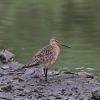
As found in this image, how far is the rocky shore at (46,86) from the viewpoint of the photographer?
11.8m

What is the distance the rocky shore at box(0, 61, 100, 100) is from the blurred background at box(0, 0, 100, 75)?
56.6 inches

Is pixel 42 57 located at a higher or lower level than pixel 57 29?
lower

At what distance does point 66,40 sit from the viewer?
19.0 meters

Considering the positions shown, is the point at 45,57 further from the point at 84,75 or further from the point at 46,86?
the point at 84,75

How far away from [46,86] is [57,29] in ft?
30.0

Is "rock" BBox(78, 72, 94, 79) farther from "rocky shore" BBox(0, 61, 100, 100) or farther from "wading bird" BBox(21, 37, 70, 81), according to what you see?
"wading bird" BBox(21, 37, 70, 81)

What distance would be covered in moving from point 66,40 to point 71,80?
19.9ft

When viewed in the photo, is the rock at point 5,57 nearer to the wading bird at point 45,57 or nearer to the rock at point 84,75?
the rock at point 84,75

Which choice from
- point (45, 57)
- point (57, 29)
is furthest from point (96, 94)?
point (57, 29)

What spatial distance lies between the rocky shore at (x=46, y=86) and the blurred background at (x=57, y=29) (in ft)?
4.72

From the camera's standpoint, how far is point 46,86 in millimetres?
12555

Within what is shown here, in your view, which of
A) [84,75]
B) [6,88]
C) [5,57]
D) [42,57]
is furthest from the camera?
[5,57]

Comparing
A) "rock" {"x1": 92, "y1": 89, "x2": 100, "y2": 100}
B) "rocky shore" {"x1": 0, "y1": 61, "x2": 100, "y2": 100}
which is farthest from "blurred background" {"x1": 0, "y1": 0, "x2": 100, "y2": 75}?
"rock" {"x1": 92, "y1": 89, "x2": 100, "y2": 100}

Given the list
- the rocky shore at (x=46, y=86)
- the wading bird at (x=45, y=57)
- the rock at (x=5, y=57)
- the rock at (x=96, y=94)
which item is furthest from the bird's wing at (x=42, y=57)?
the rock at (x=5, y=57)
